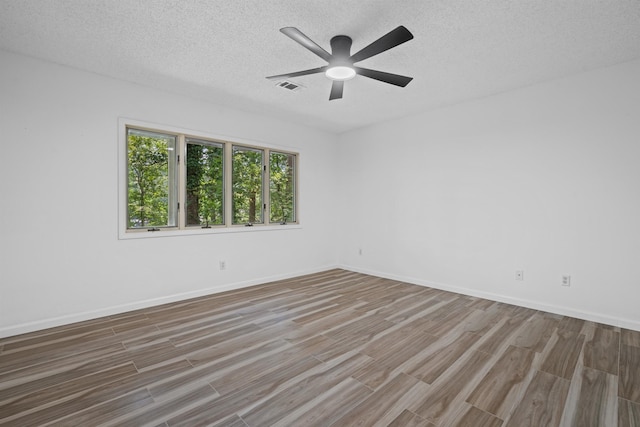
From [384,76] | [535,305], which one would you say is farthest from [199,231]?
[535,305]

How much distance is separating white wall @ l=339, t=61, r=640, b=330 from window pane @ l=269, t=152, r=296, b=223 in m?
1.49

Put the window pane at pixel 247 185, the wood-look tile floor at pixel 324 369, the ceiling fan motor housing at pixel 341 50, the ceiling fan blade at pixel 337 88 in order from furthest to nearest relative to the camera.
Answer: the window pane at pixel 247 185 < the ceiling fan blade at pixel 337 88 < the ceiling fan motor housing at pixel 341 50 < the wood-look tile floor at pixel 324 369

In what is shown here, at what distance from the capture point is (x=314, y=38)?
8.57 feet

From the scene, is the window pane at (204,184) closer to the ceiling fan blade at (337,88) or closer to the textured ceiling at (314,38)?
the textured ceiling at (314,38)

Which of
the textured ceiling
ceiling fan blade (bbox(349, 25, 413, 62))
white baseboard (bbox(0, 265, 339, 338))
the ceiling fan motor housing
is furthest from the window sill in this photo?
ceiling fan blade (bbox(349, 25, 413, 62))

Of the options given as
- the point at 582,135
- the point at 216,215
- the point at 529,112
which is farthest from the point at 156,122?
the point at 582,135

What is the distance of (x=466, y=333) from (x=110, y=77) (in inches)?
181

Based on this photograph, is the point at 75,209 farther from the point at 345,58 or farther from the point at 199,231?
the point at 345,58

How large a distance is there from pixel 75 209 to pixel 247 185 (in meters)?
2.15

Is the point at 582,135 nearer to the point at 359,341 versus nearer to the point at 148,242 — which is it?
the point at 359,341

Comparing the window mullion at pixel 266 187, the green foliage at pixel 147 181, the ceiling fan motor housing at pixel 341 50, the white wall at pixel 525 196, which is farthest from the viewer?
the window mullion at pixel 266 187

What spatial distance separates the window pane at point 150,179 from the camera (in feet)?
11.8

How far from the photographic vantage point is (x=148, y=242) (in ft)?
11.9

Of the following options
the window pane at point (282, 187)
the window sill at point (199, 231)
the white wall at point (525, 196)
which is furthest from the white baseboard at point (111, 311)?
the white wall at point (525, 196)
